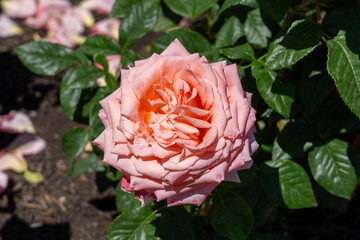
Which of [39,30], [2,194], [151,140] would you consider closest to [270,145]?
[151,140]

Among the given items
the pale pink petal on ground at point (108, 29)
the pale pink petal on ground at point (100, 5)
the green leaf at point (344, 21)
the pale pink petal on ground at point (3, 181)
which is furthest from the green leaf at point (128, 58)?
the pale pink petal on ground at point (100, 5)

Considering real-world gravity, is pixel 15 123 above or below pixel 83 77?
below

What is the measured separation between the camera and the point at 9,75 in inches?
95.0

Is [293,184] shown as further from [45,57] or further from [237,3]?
[45,57]

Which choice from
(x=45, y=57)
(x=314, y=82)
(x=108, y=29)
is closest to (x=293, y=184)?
(x=314, y=82)

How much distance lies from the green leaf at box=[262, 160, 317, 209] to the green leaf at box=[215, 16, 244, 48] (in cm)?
37

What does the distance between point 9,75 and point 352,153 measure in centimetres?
196

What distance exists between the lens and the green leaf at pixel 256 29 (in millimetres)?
1297

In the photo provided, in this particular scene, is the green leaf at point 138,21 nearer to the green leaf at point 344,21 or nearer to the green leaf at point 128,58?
the green leaf at point 128,58

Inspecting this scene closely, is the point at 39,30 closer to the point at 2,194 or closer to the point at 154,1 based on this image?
the point at 2,194

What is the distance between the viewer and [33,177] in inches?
78.8

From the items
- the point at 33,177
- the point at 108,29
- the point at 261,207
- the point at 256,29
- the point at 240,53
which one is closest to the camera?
the point at 240,53

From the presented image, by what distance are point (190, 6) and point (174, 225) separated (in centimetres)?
58

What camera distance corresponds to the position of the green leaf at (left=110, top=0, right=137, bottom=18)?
1262mm
